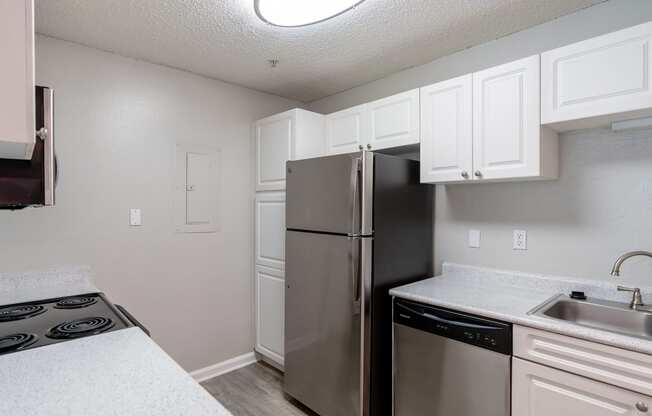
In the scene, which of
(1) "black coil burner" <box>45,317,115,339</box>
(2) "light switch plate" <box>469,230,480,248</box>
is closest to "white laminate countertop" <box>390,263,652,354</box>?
(2) "light switch plate" <box>469,230,480,248</box>

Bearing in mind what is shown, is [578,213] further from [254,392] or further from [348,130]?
[254,392]

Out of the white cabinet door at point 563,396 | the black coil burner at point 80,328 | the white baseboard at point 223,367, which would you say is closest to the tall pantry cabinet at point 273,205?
the white baseboard at point 223,367

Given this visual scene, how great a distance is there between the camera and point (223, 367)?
112 inches

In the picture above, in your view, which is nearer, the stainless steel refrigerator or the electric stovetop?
the electric stovetop

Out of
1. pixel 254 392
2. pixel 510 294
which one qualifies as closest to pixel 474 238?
pixel 510 294

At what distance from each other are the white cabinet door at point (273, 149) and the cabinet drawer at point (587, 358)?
74.5 inches

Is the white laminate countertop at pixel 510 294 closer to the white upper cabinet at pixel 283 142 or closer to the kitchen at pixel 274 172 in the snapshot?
the kitchen at pixel 274 172

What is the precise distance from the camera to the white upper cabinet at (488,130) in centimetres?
176

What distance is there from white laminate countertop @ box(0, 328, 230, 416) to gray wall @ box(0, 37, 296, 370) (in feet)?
4.22

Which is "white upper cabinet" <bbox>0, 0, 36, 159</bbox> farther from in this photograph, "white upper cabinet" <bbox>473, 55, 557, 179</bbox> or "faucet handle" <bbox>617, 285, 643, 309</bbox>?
"faucet handle" <bbox>617, 285, 643, 309</bbox>

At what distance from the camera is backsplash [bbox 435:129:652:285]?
1712 millimetres

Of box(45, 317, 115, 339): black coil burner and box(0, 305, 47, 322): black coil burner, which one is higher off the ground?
box(45, 317, 115, 339): black coil burner

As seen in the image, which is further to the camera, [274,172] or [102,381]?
[274,172]

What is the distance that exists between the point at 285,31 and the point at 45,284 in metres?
2.03
